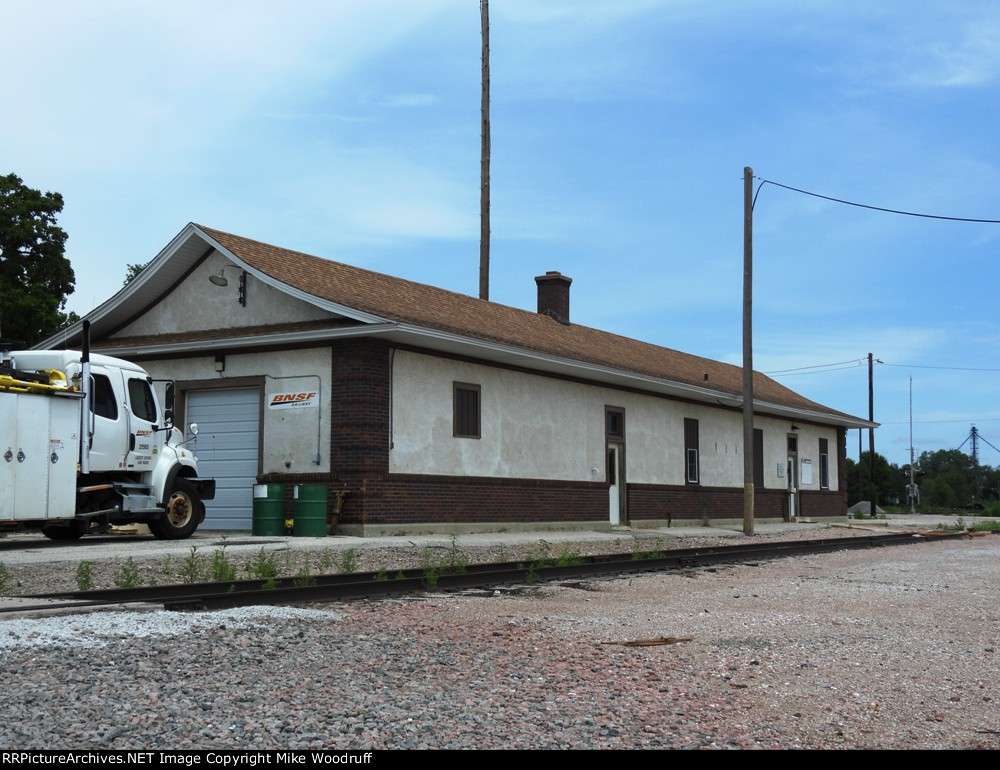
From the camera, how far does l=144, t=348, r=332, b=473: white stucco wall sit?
20.6 metres

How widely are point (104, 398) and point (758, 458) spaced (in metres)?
22.8

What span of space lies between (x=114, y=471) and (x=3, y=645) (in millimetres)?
11391

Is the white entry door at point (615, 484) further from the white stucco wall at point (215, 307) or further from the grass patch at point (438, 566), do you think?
the grass patch at point (438, 566)

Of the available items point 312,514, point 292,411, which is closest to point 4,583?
point 312,514

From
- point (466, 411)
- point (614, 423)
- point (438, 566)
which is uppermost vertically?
point (614, 423)

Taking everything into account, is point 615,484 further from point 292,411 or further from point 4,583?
point 4,583

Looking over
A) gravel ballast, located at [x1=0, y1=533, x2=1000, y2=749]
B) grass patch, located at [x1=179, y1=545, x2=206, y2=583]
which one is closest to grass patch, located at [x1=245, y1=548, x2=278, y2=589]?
grass patch, located at [x1=179, y1=545, x2=206, y2=583]

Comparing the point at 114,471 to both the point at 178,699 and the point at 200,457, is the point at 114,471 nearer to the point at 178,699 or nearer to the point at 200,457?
the point at 200,457

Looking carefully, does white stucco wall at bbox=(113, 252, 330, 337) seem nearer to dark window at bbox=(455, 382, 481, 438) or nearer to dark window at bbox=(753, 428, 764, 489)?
dark window at bbox=(455, 382, 481, 438)

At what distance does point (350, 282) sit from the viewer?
24.0 m

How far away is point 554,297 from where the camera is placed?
105 feet
